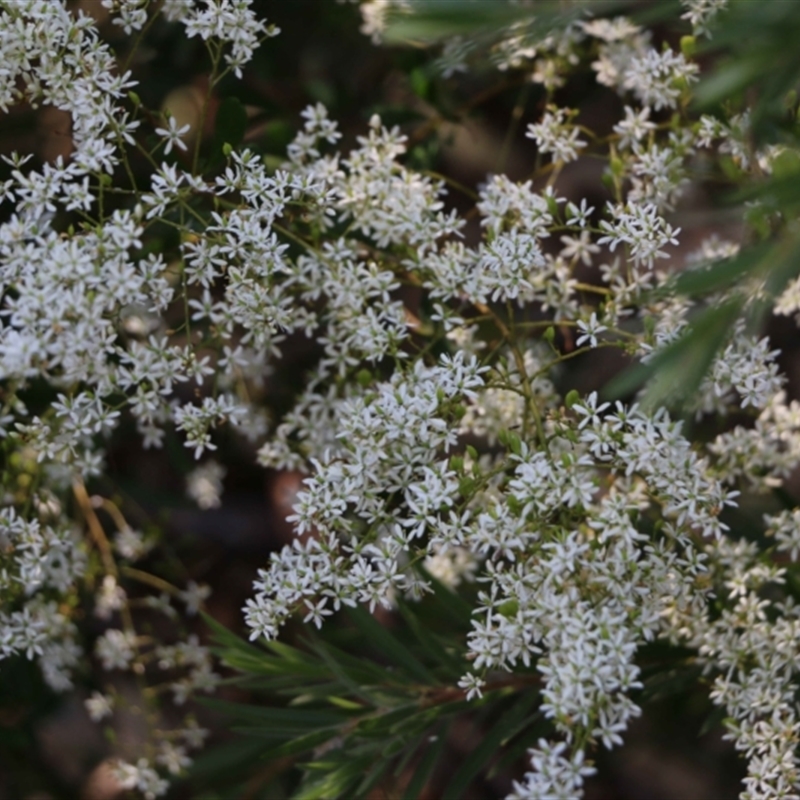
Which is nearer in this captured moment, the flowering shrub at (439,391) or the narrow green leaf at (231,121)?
the flowering shrub at (439,391)

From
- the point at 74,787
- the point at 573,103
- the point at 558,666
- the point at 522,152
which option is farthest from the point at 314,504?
the point at 522,152

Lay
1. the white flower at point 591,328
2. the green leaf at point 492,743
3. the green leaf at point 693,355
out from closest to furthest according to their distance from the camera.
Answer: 1. the green leaf at point 693,355
2. the white flower at point 591,328
3. the green leaf at point 492,743

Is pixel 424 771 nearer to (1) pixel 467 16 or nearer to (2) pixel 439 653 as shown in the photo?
(2) pixel 439 653

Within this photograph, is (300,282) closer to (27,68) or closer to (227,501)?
(27,68)

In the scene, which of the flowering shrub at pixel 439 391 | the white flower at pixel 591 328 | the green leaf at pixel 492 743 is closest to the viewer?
the flowering shrub at pixel 439 391

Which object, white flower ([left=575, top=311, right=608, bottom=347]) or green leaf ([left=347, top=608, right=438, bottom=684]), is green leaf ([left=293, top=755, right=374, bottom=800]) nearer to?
green leaf ([left=347, top=608, right=438, bottom=684])

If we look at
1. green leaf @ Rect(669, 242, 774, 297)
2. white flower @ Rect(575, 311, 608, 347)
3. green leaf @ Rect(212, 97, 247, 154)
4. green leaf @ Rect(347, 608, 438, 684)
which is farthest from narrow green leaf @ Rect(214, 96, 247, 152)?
green leaf @ Rect(669, 242, 774, 297)

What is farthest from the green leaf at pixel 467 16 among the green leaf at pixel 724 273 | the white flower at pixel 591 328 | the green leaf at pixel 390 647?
the green leaf at pixel 390 647

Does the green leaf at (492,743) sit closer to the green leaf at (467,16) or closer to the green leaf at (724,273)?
the green leaf at (724,273)

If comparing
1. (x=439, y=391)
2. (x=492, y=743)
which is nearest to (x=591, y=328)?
(x=439, y=391)
